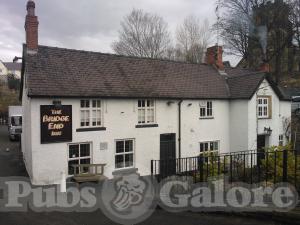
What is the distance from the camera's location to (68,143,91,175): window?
1537 cm

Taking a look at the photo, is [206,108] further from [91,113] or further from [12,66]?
[12,66]

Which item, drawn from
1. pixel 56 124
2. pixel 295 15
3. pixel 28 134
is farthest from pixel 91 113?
pixel 295 15

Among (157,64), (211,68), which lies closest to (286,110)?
(211,68)

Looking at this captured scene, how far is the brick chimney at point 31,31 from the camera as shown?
16466mm

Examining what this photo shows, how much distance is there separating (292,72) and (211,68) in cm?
2758

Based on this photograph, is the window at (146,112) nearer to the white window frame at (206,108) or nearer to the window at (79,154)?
the window at (79,154)

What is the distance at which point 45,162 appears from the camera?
1448 centimetres

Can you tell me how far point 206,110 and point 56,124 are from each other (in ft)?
33.6

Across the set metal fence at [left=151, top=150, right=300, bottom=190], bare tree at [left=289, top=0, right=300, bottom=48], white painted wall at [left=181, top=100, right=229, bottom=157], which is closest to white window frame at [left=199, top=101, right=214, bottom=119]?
white painted wall at [left=181, top=100, right=229, bottom=157]

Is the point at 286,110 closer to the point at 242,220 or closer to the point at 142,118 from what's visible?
the point at 142,118

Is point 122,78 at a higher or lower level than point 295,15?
lower

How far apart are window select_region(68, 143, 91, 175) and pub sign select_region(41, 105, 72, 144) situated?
68 cm

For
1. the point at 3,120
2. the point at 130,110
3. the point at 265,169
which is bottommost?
the point at 265,169

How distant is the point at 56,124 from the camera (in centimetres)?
1470
